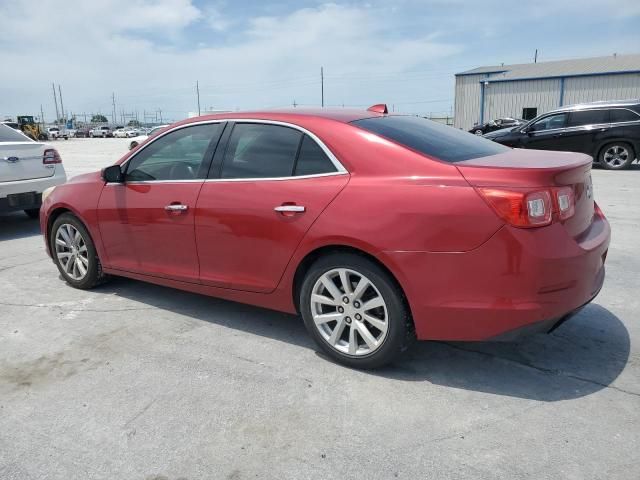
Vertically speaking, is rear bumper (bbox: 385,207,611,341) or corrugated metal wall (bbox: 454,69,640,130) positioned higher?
corrugated metal wall (bbox: 454,69,640,130)

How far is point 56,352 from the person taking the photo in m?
3.63

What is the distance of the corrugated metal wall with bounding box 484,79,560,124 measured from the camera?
3397cm

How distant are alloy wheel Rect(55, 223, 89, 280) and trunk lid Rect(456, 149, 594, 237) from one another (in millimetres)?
3473

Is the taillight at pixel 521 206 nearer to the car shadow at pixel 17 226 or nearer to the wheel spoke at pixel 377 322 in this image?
the wheel spoke at pixel 377 322

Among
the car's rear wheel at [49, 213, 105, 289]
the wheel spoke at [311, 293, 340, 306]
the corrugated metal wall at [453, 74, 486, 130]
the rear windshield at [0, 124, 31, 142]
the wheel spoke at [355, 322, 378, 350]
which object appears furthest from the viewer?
the corrugated metal wall at [453, 74, 486, 130]

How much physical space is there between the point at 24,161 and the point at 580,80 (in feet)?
109

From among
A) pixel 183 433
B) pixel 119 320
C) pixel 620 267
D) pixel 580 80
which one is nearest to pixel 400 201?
pixel 183 433

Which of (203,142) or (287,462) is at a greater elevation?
(203,142)

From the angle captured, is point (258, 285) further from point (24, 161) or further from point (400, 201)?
point (24, 161)

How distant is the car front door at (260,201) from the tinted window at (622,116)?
1258cm

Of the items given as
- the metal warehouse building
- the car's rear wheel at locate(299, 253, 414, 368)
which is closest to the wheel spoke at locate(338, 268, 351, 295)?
the car's rear wheel at locate(299, 253, 414, 368)

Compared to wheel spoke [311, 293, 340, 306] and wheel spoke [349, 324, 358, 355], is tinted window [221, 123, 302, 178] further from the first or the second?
wheel spoke [349, 324, 358, 355]

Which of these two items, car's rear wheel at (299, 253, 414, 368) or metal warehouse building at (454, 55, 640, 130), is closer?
car's rear wheel at (299, 253, 414, 368)

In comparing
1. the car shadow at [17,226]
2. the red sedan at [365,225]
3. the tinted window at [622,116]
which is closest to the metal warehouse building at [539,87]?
the tinted window at [622,116]
